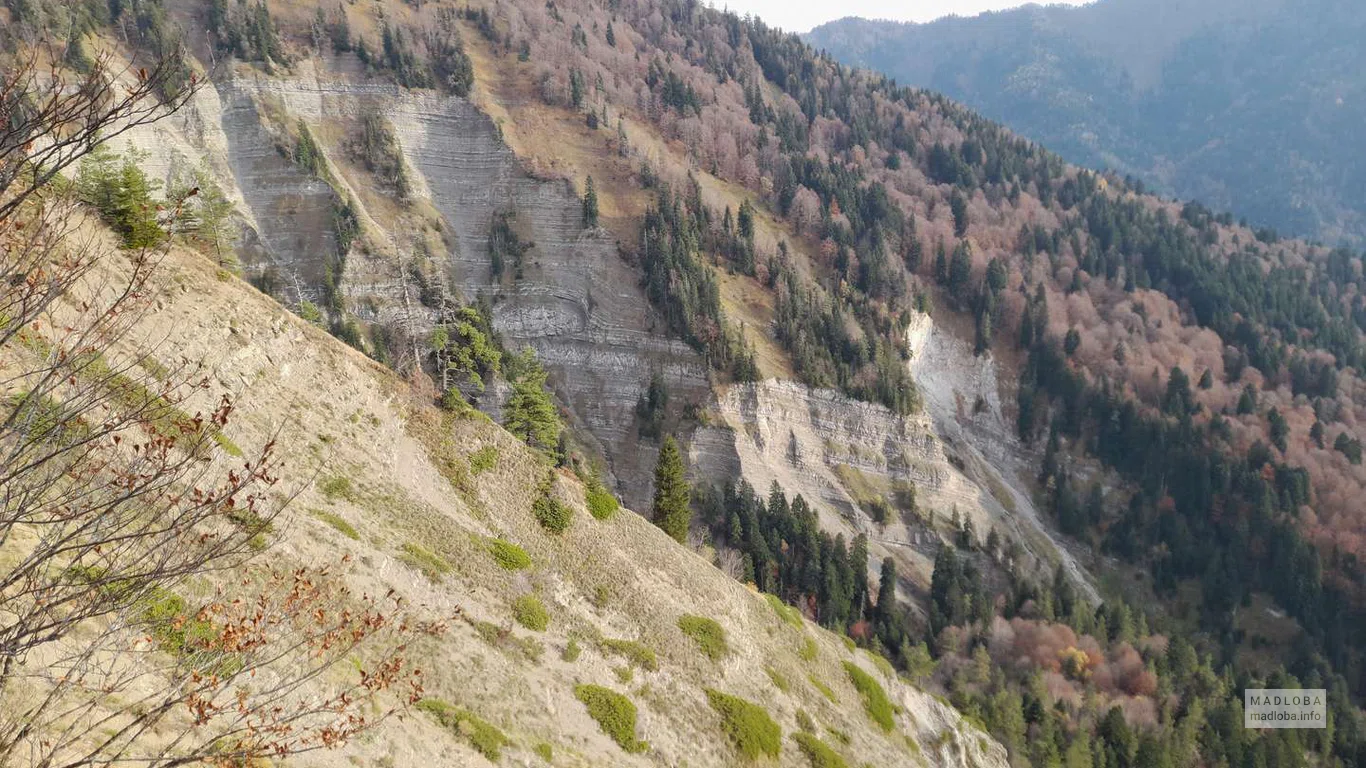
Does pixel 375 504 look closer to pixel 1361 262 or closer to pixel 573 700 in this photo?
pixel 573 700

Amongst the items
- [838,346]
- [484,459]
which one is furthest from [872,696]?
[838,346]

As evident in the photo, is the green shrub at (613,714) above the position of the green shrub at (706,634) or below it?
above

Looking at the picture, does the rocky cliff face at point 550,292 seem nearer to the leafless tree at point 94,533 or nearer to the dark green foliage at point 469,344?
the dark green foliage at point 469,344

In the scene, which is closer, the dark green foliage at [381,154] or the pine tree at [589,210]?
the dark green foliage at [381,154]

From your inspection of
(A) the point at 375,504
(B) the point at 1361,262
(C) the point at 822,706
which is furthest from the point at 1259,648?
(B) the point at 1361,262

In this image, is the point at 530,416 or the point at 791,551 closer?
the point at 530,416

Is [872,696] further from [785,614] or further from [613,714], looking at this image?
[613,714]

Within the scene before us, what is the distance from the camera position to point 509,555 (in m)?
29.3

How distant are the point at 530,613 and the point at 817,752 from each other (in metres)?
13.7

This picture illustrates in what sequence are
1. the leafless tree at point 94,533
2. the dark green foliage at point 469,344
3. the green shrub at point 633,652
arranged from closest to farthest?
the leafless tree at point 94,533 < the green shrub at point 633,652 < the dark green foliage at point 469,344

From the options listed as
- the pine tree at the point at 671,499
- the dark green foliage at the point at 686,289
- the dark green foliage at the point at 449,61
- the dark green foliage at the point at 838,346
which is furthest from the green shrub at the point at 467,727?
the dark green foliage at the point at 449,61

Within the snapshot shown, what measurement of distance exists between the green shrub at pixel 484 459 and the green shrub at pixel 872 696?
2255 centimetres

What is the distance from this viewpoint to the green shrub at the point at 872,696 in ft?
125

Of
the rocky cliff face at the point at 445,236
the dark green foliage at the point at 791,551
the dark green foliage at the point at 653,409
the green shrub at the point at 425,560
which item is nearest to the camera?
the green shrub at the point at 425,560
